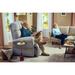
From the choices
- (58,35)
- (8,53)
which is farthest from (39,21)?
(8,53)

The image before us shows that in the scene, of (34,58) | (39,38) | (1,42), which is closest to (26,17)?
(1,42)

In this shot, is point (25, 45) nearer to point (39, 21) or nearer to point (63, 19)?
point (39, 21)

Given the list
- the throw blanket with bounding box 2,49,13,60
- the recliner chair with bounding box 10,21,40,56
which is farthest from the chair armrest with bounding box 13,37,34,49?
the throw blanket with bounding box 2,49,13,60

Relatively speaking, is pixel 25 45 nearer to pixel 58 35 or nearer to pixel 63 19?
pixel 58 35

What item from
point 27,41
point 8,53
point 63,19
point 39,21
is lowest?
point 8,53

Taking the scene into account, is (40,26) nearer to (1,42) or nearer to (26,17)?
(26,17)

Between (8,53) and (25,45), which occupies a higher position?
(25,45)

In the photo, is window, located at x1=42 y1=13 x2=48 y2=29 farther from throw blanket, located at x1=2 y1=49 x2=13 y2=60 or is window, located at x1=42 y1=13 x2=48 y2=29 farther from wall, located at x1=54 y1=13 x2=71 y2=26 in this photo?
throw blanket, located at x1=2 y1=49 x2=13 y2=60

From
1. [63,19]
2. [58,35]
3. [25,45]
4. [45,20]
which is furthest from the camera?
[45,20]

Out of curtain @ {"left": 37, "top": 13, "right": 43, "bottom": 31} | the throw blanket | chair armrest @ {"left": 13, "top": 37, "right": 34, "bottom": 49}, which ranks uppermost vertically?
curtain @ {"left": 37, "top": 13, "right": 43, "bottom": 31}

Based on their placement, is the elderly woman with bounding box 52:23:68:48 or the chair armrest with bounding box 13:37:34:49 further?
the elderly woman with bounding box 52:23:68:48

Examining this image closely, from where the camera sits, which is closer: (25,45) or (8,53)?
(8,53)

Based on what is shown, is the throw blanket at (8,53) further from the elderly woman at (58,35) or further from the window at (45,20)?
the window at (45,20)

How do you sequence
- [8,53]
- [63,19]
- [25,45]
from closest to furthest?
[8,53] → [25,45] → [63,19]
